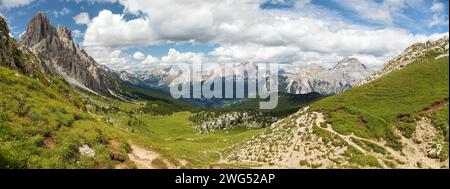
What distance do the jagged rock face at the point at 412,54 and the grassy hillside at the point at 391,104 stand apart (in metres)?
30.9

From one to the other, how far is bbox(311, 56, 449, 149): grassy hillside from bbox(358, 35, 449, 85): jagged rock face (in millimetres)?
30877

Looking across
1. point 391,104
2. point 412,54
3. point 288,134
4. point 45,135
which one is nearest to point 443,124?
point 391,104

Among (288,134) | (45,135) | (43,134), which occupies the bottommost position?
(288,134)

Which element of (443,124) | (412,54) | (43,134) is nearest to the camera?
(43,134)

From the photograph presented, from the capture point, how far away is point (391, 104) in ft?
252

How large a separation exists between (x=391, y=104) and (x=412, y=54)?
78098 millimetres

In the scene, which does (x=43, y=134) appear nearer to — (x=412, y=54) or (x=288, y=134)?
(x=288, y=134)

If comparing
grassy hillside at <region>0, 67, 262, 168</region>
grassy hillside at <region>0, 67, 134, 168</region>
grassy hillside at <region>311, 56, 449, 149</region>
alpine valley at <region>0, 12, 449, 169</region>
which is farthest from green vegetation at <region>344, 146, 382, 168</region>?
grassy hillside at <region>0, 67, 134, 168</region>

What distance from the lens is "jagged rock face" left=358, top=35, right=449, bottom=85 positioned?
5246 inches

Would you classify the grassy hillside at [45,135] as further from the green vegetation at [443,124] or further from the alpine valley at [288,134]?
the green vegetation at [443,124]

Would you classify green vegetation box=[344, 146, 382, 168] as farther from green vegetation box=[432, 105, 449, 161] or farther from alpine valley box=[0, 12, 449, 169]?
green vegetation box=[432, 105, 449, 161]

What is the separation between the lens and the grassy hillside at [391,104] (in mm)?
64688

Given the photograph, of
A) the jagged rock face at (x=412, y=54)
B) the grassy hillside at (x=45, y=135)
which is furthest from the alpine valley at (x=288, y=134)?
the jagged rock face at (x=412, y=54)
